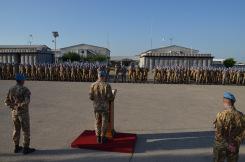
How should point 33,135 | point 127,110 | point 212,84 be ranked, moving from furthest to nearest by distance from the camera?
point 212,84 → point 127,110 → point 33,135

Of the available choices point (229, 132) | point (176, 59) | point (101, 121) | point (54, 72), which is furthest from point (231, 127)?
point (176, 59)

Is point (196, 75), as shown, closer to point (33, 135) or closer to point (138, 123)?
point (138, 123)

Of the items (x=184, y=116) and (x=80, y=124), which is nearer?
(x=80, y=124)

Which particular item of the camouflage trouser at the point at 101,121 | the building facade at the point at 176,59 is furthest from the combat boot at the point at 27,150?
the building facade at the point at 176,59

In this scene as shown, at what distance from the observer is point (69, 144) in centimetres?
692

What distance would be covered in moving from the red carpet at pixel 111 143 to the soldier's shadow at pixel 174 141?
0.17 meters

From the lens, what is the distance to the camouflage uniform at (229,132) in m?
4.63

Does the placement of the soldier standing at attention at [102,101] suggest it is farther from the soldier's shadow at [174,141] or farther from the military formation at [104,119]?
the soldier's shadow at [174,141]

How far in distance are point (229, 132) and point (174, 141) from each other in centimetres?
281

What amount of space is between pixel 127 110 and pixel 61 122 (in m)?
2.98

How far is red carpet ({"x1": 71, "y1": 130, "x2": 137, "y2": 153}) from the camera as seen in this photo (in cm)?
667

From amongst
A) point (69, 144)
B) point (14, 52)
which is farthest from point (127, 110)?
point (14, 52)

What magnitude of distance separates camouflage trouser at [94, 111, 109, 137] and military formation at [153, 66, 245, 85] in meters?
18.7

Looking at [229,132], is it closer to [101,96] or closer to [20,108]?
[101,96]
